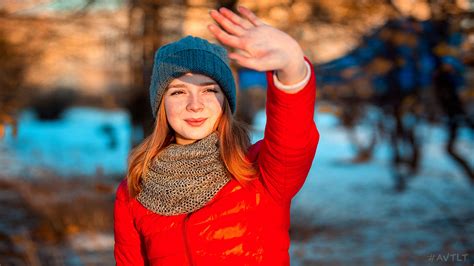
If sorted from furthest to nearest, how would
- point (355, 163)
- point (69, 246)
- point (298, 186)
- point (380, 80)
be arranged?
point (355, 163)
point (380, 80)
point (69, 246)
point (298, 186)

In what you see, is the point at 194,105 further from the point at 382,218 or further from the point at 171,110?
the point at 382,218

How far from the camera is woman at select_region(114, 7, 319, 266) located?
187cm

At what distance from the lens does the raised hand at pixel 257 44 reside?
60.8 inches

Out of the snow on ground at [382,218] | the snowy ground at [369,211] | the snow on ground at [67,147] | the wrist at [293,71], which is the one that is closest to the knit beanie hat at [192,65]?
the wrist at [293,71]

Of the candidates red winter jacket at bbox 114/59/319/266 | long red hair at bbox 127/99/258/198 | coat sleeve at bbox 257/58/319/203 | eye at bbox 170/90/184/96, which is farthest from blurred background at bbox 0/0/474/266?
coat sleeve at bbox 257/58/319/203

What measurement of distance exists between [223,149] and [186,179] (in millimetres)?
159

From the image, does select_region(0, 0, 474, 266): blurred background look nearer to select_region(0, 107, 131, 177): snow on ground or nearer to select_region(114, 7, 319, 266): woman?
select_region(0, 107, 131, 177): snow on ground

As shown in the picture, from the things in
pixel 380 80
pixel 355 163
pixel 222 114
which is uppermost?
pixel 222 114

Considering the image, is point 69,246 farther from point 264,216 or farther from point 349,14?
point 264,216

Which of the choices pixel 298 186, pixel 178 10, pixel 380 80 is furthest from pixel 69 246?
pixel 298 186

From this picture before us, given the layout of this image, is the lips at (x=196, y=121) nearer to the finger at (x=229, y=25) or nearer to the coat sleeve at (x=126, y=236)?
the coat sleeve at (x=126, y=236)

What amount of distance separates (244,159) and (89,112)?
1227 inches

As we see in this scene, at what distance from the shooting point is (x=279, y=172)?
189cm

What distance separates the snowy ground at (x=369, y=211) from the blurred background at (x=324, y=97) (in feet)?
0.09
